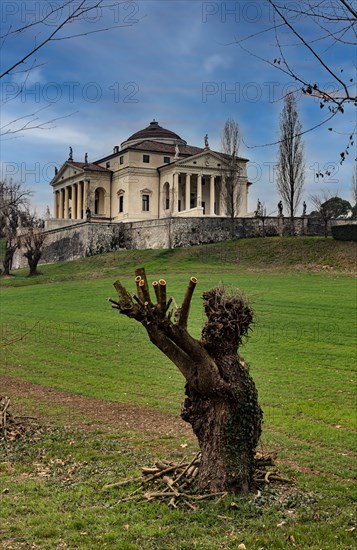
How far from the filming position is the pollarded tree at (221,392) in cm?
631

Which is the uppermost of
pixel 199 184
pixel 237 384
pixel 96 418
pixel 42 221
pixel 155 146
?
pixel 155 146

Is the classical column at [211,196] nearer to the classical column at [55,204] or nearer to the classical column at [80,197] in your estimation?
the classical column at [80,197]

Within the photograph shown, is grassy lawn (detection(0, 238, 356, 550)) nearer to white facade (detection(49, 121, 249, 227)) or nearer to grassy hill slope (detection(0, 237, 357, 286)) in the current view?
grassy hill slope (detection(0, 237, 357, 286))

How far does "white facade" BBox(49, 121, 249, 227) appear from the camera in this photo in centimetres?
7988

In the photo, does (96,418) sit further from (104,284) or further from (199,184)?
(199,184)

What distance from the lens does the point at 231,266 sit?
46812 mm

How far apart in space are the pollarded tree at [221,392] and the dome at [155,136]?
88235 mm

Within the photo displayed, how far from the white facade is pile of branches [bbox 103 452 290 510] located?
7075cm

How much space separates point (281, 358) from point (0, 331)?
12.5m

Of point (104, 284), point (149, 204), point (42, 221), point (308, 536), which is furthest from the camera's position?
point (149, 204)

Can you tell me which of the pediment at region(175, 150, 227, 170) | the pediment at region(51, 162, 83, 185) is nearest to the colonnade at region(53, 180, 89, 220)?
the pediment at region(51, 162, 83, 185)

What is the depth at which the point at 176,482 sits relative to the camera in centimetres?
662

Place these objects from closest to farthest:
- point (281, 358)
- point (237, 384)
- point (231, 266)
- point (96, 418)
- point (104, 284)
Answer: point (237, 384) < point (96, 418) < point (281, 358) < point (104, 284) < point (231, 266)

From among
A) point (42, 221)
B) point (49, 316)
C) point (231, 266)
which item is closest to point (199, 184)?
point (42, 221)
